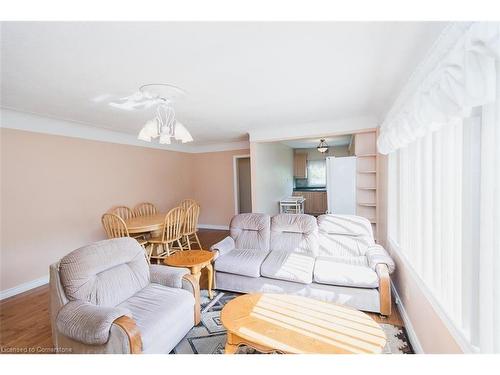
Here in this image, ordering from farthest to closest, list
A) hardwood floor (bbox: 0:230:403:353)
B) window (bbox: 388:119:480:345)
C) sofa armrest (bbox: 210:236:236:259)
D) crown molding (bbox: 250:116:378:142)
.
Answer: crown molding (bbox: 250:116:378:142), sofa armrest (bbox: 210:236:236:259), hardwood floor (bbox: 0:230:403:353), window (bbox: 388:119:480:345)

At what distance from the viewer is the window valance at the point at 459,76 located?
0.78 metres

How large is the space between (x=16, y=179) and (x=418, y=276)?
179 inches

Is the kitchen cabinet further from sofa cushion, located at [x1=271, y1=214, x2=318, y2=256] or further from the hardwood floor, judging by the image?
the hardwood floor

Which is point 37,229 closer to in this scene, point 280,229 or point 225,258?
point 225,258

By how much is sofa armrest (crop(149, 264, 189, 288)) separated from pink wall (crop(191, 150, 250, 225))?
3801 mm

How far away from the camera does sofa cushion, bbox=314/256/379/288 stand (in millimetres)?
2139

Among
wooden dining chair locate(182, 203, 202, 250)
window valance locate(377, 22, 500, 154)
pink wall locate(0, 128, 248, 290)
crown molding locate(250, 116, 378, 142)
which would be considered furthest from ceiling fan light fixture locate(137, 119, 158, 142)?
crown molding locate(250, 116, 378, 142)

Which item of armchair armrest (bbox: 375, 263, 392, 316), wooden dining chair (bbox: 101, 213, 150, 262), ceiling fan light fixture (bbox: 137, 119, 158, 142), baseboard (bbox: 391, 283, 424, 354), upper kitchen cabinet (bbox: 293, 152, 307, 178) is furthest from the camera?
upper kitchen cabinet (bbox: 293, 152, 307, 178)

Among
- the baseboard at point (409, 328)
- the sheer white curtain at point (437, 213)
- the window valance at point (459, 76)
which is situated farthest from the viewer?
the baseboard at point (409, 328)

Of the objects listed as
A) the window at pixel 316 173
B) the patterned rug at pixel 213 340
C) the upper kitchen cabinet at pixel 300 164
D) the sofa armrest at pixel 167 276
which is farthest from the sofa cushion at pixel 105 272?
the window at pixel 316 173

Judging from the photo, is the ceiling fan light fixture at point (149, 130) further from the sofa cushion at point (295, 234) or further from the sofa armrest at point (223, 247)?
the sofa cushion at point (295, 234)

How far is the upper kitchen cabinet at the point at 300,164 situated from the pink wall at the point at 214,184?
286cm

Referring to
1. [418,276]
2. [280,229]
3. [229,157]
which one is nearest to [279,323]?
[418,276]

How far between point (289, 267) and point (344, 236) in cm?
90
